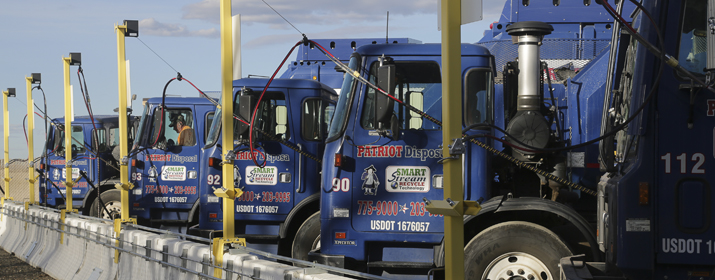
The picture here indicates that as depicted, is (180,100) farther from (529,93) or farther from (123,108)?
(529,93)

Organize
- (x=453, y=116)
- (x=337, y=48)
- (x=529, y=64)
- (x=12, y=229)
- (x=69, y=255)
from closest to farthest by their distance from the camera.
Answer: (x=453, y=116) → (x=529, y=64) → (x=69, y=255) → (x=337, y=48) → (x=12, y=229)

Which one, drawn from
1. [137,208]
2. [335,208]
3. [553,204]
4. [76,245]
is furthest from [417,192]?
[137,208]

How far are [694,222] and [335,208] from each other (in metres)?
3.74

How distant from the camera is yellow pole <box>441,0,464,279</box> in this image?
439 centimetres

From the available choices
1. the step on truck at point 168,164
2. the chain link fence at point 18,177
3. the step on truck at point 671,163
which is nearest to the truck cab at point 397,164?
the step on truck at point 671,163

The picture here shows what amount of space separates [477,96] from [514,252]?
1.63 m

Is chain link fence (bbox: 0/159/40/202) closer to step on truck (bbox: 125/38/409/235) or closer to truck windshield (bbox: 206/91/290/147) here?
step on truck (bbox: 125/38/409/235)

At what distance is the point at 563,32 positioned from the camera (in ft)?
36.9

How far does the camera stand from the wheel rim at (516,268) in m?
6.50

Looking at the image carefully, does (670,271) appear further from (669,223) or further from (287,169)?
(287,169)

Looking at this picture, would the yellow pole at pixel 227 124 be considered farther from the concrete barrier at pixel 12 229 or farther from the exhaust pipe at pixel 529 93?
the concrete barrier at pixel 12 229

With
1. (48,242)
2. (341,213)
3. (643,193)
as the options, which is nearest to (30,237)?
(48,242)

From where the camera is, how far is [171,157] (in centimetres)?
1442

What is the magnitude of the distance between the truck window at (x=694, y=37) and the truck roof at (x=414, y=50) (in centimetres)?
283
